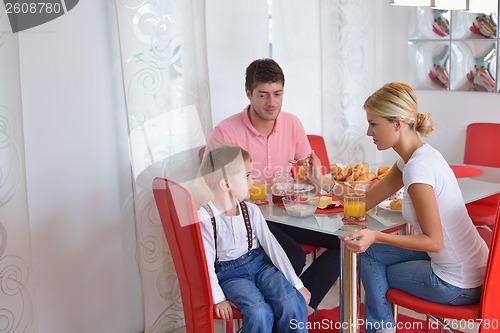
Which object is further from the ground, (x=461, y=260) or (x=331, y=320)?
(x=461, y=260)

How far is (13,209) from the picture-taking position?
1797mm

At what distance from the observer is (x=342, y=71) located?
9.27ft

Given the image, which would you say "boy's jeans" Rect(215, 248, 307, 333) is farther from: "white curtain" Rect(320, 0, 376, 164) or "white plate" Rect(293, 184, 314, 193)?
"white curtain" Rect(320, 0, 376, 164)

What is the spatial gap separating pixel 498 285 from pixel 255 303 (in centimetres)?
60

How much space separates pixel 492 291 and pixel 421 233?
224mm

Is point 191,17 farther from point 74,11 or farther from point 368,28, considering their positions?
point 368,28

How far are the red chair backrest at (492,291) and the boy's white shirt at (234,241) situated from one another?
472 mm

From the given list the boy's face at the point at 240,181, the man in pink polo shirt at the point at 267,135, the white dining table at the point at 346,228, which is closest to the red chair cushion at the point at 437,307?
the white dining table at the point at 346,228

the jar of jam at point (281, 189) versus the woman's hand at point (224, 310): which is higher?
the jar of jam at point (281, 189)

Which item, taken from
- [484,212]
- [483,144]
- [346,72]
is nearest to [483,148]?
[483,144]

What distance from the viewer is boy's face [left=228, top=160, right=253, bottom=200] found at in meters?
1.75

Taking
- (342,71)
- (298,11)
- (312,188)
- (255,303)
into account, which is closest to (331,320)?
(312,188)

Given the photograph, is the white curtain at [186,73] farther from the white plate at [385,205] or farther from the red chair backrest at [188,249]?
the white plate at [385,205]

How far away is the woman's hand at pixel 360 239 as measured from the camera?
1.57 metres
